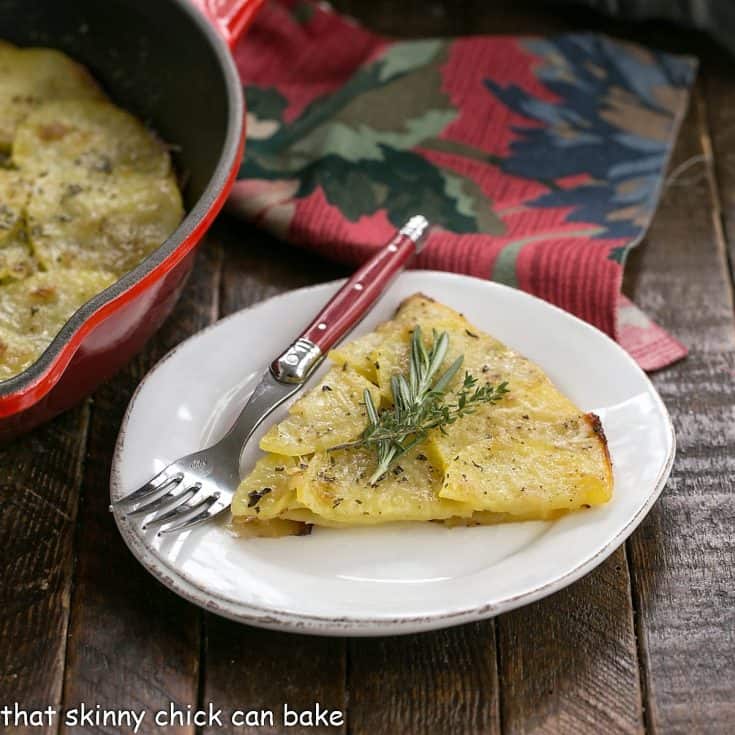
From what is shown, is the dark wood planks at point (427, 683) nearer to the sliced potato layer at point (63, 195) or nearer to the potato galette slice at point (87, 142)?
the sliced potato layer at point (63, 195)

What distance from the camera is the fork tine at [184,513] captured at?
165cm

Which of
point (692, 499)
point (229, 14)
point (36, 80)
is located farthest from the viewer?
point (36, 80)

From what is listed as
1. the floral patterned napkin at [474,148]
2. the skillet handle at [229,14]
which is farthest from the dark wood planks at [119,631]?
the skillet handle at [229,14]

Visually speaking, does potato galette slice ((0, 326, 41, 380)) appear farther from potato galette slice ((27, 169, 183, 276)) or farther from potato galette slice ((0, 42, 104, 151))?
potato galette slice ((0, 42, 104, 151))

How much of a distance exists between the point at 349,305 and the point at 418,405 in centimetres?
29

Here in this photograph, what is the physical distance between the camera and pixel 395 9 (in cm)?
300

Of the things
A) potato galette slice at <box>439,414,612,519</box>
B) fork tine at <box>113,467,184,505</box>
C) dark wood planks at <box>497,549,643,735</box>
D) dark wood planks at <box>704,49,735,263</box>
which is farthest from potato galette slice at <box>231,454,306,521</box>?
dark wood planks at <box>704,49,735,263</box>

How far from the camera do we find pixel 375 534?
169cm

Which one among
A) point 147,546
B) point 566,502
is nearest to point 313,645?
point 147,546

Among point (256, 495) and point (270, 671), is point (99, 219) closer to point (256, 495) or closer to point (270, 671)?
point (256, 495)

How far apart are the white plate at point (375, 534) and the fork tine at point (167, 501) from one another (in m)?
0.03

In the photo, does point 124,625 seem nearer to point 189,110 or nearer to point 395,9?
point 189,110

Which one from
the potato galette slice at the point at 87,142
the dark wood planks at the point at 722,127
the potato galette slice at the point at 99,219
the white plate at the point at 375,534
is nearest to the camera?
the white plate at the point at 375,534

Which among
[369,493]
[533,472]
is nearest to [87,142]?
[369,493]
